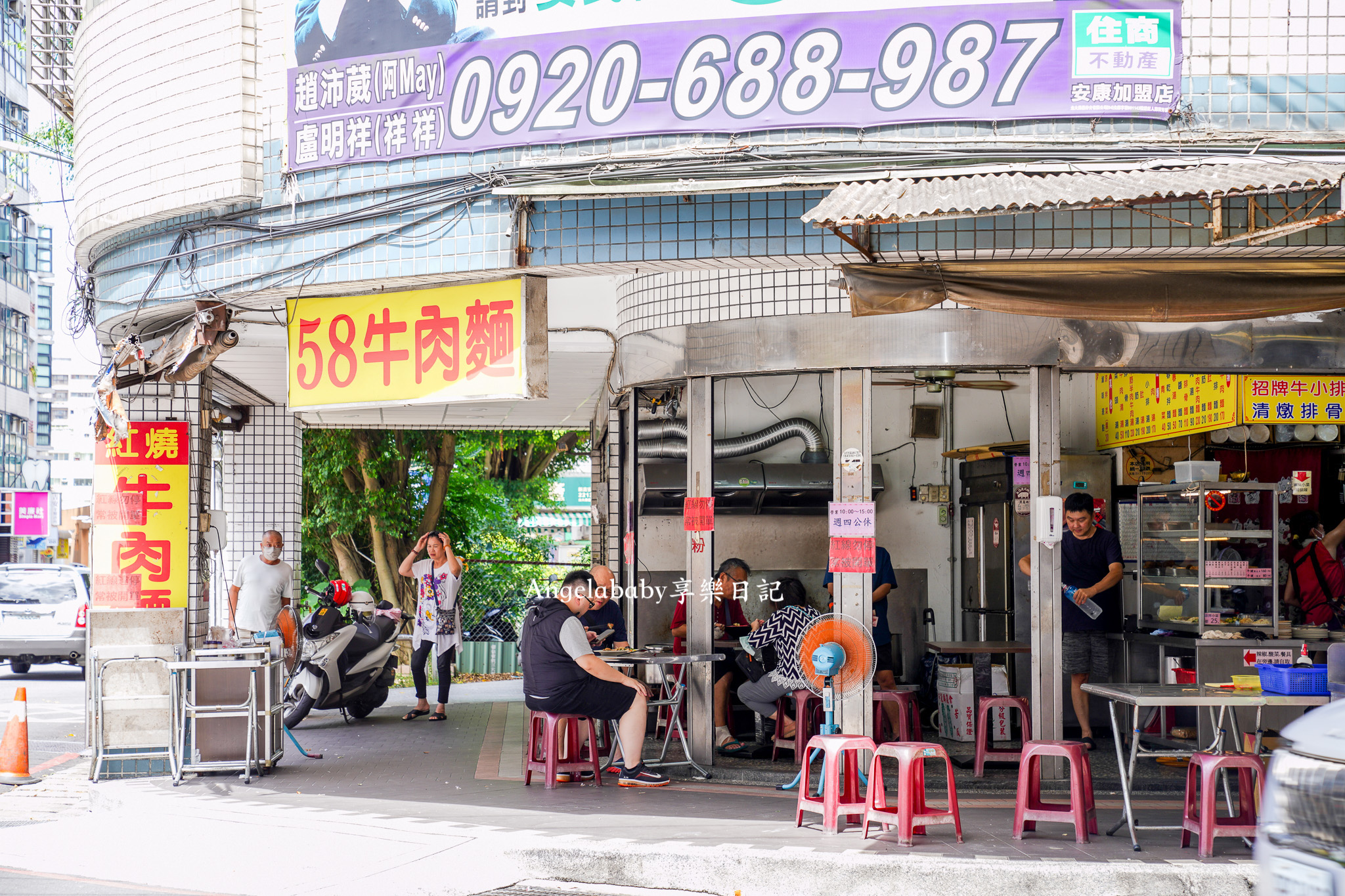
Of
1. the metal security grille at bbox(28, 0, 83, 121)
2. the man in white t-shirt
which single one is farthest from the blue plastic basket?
the metal security grille at bbox(28, 0, 83, 121)

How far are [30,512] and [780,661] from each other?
101 feet

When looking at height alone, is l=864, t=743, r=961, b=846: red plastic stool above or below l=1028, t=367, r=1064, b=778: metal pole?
below

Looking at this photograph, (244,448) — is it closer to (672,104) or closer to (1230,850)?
(672,104)

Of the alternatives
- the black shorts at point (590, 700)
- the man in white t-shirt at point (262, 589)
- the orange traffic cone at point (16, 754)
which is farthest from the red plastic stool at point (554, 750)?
the man in white t-shirt at point (262, 589)

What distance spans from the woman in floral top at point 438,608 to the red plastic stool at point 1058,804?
6.30 m

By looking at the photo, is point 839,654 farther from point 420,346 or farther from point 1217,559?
point 1217,559

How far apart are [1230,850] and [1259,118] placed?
4.18 meters

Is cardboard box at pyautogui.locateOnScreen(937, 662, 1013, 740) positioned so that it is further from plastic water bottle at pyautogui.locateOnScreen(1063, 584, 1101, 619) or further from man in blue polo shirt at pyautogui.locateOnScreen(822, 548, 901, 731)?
plastic water bottle at pyautogui.locateOnScreen(1063, 584, 1101, 619)

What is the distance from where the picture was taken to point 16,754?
29.9 ft

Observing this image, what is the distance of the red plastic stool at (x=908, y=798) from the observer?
20.7ft

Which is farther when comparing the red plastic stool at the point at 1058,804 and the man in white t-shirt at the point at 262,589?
the man in white t-shirt at the point at 262,589

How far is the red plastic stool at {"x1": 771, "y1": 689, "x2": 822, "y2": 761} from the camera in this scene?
8.38 metres

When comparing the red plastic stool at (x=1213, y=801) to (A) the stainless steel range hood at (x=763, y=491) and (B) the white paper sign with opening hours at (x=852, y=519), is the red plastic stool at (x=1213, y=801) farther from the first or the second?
(A) the stainless steel range hood at (x=763, y=491)

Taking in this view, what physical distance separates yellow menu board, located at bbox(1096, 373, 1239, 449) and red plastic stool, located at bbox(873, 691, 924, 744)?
9.53 feet
